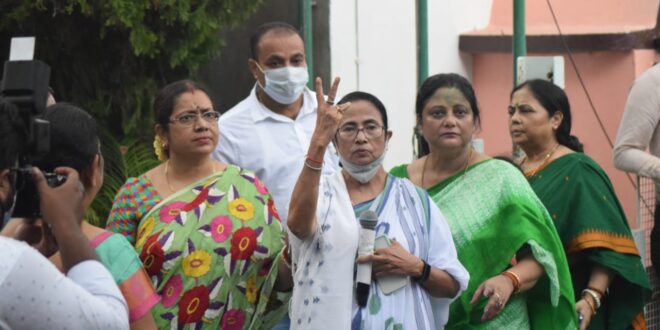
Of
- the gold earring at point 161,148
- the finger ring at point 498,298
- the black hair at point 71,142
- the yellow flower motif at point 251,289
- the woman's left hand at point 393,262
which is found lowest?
the finger ring at point 498,298

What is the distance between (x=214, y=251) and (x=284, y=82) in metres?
1.22

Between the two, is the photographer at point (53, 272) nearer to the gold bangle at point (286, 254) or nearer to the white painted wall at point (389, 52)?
the gold bangle at point (286, 254)

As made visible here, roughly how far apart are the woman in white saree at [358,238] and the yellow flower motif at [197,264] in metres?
0.43

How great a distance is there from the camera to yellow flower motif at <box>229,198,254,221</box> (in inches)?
225

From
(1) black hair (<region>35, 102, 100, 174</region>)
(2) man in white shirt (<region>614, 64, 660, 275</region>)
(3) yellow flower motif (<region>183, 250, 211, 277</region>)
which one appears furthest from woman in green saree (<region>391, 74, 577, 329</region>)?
(1) black hair (<region>35, 102, 100, 174</region>)

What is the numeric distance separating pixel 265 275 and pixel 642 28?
7.96 m

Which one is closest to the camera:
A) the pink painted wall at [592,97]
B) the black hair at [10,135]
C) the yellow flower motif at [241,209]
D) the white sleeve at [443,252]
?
the black hair at [10,135]

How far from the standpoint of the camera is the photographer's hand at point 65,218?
3793 mm

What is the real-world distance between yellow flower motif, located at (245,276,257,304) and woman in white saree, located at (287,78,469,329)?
0.38 metres

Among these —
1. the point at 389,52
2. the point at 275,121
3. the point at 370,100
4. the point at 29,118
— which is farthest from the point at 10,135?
the point at 389,52

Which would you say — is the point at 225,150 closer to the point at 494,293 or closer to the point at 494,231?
the point at 494,231

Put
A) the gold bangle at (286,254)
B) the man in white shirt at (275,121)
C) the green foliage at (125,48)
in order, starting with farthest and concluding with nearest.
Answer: the green foliage at (125,48) < the man in white shirt at (275,121) < the gold bangle at (286,254)

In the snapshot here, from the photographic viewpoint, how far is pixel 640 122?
24.3ft

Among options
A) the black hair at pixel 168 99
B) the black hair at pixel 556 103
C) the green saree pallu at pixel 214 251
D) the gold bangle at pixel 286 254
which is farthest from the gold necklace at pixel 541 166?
the black hair at pixel 168 99
